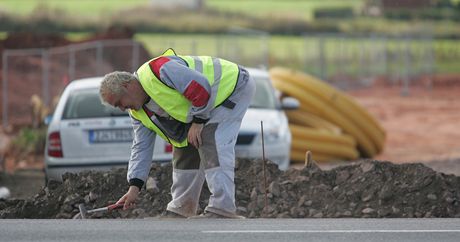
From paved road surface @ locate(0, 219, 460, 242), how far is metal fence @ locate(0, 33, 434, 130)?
16.6 metres

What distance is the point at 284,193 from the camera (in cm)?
1369

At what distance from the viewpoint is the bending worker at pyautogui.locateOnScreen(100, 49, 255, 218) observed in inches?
434

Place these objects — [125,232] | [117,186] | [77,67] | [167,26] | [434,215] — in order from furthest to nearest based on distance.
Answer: [167,26] → [77,67] → [117,186] → [434,215] → [125,232]

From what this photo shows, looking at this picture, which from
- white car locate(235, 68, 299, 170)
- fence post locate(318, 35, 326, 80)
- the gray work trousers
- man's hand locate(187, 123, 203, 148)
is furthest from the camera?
fence post locate(318, 35, 326, 80)

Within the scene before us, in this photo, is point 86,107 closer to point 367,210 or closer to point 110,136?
point 110,136

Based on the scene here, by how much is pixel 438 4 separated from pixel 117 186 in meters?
42.8

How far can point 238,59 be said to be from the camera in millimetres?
36375

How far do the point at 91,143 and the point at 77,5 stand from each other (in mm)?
37238

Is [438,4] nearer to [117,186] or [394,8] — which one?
[394,8]

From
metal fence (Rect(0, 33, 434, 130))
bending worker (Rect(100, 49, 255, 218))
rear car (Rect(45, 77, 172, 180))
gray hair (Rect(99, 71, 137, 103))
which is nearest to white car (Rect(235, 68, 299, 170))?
rear car (Rect(45, 77, 172, 180))

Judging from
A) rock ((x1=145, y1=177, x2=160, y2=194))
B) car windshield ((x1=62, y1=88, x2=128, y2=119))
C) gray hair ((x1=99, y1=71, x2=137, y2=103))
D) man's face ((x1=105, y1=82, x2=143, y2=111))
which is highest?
gray hair ((x1=99, y1=71, x2=137, y2=103))

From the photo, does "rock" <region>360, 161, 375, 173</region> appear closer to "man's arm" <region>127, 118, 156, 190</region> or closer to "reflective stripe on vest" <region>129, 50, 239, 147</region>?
"reflective stripe on vest" <region>129, 50, 239, 147</region>

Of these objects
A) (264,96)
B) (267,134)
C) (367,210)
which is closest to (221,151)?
(367,210)

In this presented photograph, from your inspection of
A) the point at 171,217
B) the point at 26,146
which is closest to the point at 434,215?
the point at 171,217
